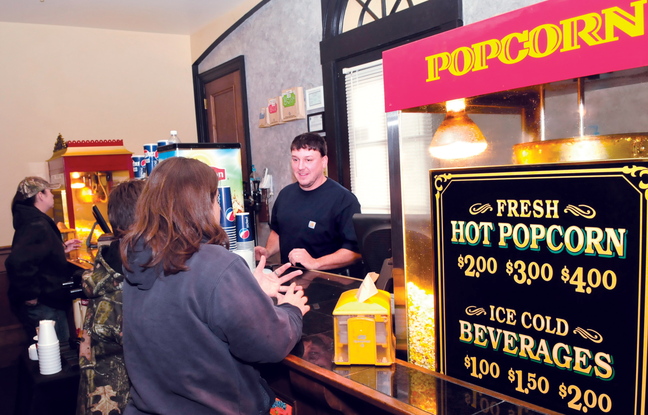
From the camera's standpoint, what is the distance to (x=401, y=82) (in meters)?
1.34

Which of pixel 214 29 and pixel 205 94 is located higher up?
pixel 214 29

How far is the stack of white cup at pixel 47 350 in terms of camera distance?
272 centimetres

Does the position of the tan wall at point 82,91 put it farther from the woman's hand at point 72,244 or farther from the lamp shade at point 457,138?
the lamp shade at point 457,138

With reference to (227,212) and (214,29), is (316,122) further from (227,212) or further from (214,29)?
(227,212)

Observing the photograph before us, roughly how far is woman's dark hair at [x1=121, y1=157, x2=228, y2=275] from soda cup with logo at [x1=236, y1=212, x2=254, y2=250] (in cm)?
68

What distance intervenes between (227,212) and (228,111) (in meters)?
3.63

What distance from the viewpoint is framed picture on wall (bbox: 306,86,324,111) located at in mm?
4191

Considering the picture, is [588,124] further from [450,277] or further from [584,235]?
[450,277]

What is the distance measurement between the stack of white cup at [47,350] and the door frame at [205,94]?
111 inches

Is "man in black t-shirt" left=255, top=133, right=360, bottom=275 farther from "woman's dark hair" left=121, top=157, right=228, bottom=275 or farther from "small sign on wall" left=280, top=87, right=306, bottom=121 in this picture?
"woman's dark hair" left=121, top=157, right=228, bottom=275

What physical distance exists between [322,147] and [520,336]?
212 centimetres

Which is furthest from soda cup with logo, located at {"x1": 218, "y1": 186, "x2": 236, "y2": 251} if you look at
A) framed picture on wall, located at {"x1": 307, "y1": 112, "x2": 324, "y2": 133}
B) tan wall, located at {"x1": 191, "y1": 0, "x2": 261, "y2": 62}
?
tan wall, located at {"x1": 191, "y1": 0, "x2": 261, "y2": 62}

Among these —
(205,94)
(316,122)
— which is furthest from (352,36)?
(205,94)

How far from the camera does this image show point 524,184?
1099 millimetres
